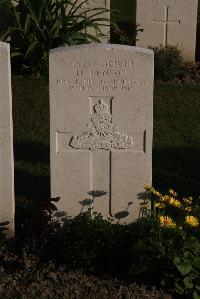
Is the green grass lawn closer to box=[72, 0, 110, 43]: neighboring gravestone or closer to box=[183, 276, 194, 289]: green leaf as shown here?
box=[72, 0, 110, 43]: neighboring gravestone

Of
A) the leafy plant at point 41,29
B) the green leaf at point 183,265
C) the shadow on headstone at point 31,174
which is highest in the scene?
the leafy plant at point 41,29

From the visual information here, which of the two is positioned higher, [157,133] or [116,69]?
[116,69]

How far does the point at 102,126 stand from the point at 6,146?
2.56ft

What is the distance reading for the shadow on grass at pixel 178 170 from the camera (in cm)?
690

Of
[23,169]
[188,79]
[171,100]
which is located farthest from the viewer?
[188,79]

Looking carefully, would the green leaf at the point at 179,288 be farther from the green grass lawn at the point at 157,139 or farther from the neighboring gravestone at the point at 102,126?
the green grass lawn at the point at 157,139

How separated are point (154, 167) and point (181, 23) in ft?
14.2

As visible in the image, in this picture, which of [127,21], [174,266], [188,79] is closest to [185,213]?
[174,266]

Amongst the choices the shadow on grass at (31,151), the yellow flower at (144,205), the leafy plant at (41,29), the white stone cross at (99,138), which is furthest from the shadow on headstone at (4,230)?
the leafy plant at (41,29)

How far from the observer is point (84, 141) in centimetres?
541

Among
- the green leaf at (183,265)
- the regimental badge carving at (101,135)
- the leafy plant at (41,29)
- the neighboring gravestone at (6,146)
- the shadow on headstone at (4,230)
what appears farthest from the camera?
the leafy plant at (41,29)

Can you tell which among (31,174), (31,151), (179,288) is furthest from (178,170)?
(179,288)

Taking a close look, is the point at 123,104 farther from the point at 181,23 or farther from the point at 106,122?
the point at 181,23

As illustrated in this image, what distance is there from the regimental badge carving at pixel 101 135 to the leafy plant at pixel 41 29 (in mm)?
4690
